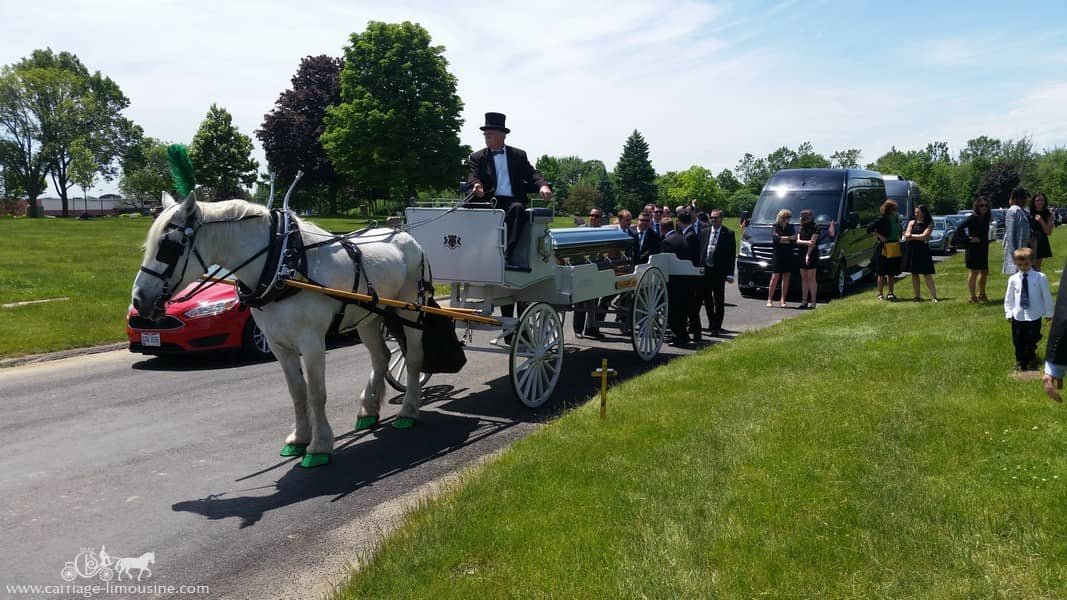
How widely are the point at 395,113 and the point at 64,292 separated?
109 ft

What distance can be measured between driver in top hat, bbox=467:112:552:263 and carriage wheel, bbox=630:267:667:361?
2.47m

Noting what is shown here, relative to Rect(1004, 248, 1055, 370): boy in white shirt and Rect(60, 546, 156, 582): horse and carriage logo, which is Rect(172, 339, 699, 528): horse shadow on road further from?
Rect(1004, 248, 1055, 370): boy in white shirt

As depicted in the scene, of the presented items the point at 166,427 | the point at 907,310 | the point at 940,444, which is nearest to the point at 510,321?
the point at 166,427

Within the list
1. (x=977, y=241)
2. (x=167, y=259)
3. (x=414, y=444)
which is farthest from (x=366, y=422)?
(x=977, y=241)

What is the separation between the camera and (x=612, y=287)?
31.2 feet

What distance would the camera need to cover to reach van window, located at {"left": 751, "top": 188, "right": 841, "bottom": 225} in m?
17.7

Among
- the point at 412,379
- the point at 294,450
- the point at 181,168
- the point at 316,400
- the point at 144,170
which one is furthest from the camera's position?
the point at 144,170

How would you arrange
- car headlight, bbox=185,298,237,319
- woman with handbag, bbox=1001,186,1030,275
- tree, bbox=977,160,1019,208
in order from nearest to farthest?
car headlight, bbox=185,298,237,319 < woman with handbag, bbox=1001,186,1030,275 < tree, bbox=977,160,1019,208

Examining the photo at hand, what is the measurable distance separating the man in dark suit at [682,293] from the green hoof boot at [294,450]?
6563 millimetres

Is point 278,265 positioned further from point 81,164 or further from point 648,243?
point 81,164

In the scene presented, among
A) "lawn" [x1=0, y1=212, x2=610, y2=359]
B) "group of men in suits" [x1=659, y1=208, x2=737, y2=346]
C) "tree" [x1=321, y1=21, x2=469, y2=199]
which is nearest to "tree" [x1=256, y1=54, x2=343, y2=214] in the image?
"tree" [x1=321, y1=21, x2=469, y2=199]

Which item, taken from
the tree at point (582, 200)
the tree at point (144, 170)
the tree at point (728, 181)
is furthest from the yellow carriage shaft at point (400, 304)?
the tree at point (728, 181)

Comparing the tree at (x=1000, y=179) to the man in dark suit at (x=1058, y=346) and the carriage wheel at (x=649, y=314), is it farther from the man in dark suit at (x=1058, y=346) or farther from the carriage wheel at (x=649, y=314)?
the man in dark suit at (x=1058, y=346)

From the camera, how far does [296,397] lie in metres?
6.09
